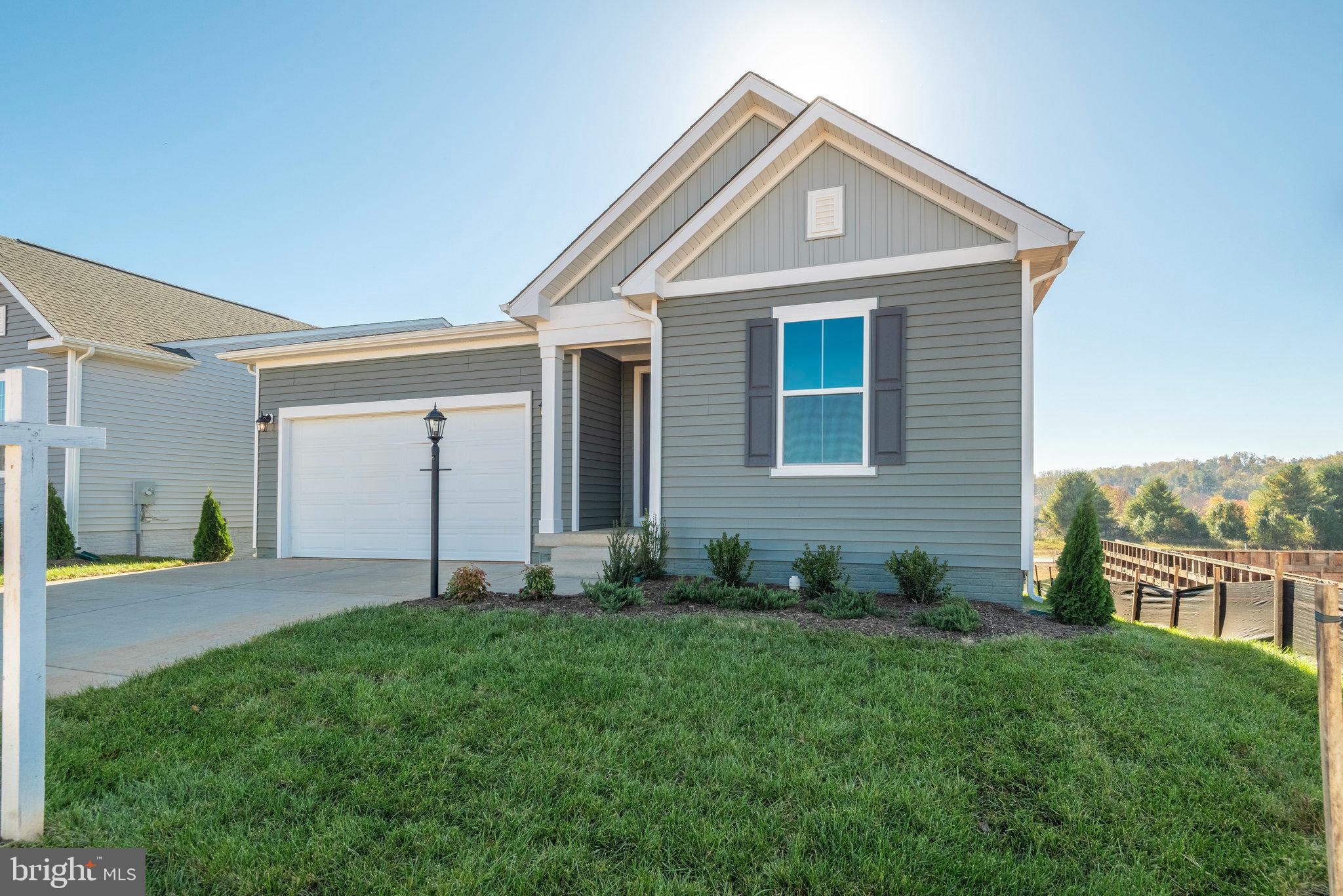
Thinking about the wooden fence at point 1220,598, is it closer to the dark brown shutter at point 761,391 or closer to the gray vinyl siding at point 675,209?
the dark brown shutter at point 761,391

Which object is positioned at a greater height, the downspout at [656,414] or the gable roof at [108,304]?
the gable roof at [108,304]

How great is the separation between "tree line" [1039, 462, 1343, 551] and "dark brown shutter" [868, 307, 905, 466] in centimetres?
5187

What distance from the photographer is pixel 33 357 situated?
39.5ft

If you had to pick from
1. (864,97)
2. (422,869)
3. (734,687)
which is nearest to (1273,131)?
(864,97)

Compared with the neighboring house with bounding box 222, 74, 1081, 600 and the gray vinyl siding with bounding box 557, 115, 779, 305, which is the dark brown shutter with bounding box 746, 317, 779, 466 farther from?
the gray vinyl siding with bounding box 557, 115, 779, 305

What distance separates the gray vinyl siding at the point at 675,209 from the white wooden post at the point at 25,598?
6405 mm

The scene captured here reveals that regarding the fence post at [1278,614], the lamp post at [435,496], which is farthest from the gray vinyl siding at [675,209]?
the fence post at [1278,614]

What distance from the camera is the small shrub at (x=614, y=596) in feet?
19.0

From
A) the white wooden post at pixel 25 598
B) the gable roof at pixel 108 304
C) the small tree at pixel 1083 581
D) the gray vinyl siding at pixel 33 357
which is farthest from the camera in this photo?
the gable roof at pixel 108 304

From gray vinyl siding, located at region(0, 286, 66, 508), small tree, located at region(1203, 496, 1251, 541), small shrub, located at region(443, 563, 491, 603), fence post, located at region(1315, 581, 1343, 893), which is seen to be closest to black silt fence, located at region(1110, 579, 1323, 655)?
fence post, located at region(1315, 581, 1343, 893)

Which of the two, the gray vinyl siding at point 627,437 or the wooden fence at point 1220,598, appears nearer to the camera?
the wooden fence at point 1220,598

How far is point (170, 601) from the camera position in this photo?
6.90 meters

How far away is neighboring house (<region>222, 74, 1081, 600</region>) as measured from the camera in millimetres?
6266

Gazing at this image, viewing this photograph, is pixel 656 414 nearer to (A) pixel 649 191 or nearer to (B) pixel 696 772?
(A) pixel 649 191
